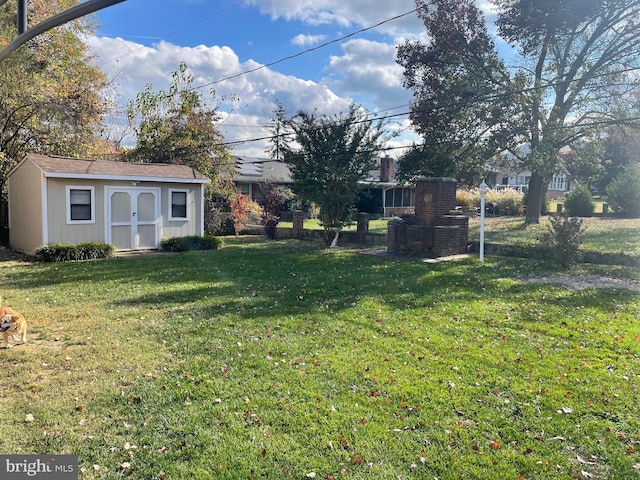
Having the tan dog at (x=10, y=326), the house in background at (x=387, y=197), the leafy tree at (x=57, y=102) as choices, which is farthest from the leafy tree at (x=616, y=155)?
the leafy tree at (x=57, y=102)

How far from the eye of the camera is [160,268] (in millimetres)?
10727

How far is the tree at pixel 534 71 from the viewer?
1593cm

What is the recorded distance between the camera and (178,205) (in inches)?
615

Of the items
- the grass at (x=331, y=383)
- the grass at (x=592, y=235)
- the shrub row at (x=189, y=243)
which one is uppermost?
the grass at (x=592, y=235)

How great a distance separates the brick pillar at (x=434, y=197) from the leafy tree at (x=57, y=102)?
11.8 meters

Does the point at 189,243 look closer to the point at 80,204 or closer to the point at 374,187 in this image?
the point at 80,204

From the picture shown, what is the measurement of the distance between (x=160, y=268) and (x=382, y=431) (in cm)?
881

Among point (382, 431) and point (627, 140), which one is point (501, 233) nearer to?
point (627, 140)

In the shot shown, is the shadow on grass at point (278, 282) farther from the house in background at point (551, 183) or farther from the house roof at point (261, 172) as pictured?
the house in background at point (551, 183)

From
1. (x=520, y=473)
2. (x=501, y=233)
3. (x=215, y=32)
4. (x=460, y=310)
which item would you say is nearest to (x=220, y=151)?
(x=215, y=32)

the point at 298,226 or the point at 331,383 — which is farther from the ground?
the point at 298,226

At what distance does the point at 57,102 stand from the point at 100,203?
520 centimetres

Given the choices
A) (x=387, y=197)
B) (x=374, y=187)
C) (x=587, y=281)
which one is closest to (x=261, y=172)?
(x=374, y=187)

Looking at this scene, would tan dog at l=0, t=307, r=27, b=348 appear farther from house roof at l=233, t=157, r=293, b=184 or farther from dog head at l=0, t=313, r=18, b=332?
house roof at l=233, t=157, r=293, b=184
